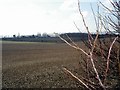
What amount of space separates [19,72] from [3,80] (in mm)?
4923

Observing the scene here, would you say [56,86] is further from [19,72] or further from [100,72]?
[100,72]

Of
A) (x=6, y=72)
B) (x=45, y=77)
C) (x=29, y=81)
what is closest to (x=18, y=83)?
(x=29, y=81)

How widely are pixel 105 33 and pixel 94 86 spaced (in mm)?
1640

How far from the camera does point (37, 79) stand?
28.2m

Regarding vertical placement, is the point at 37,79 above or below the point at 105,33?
below

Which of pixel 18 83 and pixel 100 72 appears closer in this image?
pixel 100 72

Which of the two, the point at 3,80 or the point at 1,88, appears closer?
the point at 1,88

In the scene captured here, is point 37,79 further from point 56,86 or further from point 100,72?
point 100,72

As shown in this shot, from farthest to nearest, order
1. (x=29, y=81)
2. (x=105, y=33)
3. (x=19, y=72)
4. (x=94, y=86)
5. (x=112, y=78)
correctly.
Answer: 1. (x=19, y=72)
2. (x=29, y=81)
3. (x=105, y=33)
4. (x=112, y=78)
5. (x=94, y=86)

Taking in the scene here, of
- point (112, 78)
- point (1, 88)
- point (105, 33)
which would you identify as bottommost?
point (1, 88)

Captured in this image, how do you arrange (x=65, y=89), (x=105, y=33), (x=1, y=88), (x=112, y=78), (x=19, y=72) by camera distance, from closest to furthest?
1. (x=112, y=78)
2. (x=105, y=33)
3. (x=65, y=89)
4. (x=1, y=88)
5. (x=19, y=72)

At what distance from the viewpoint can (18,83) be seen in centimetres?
2666

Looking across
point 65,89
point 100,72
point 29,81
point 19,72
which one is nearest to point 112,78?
point 100,72

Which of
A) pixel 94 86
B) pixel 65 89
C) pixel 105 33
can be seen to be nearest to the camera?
pixel 94 86
